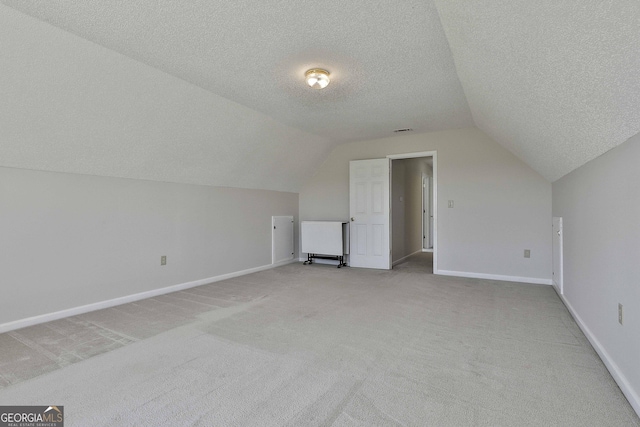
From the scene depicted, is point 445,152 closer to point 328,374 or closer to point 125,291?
point 328,374

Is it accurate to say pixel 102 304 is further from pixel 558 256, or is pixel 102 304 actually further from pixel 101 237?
pixel 558 256

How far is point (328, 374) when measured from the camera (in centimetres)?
182

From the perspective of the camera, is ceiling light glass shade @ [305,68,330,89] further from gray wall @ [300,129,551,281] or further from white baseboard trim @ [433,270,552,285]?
white baseboard trim @ [433,270,552,285]

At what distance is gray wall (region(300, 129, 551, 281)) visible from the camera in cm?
415

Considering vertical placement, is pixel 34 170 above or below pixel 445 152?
below

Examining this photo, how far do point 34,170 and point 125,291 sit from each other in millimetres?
1401

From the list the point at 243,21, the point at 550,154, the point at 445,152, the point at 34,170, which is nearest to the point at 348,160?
the point at 445,152

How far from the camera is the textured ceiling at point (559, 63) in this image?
43.4 inches

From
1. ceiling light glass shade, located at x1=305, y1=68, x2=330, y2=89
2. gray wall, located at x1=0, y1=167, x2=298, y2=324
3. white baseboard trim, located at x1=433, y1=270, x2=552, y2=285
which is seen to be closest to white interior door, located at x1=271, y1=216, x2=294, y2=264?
gray wall, located at x1=0, y1=167, x2=298, y2=324

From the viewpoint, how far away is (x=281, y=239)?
5.57 metres

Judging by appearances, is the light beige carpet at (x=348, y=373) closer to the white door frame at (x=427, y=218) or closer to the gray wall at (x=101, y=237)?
the gray wall at (x=101, y=237)

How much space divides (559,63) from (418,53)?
1.15 meters

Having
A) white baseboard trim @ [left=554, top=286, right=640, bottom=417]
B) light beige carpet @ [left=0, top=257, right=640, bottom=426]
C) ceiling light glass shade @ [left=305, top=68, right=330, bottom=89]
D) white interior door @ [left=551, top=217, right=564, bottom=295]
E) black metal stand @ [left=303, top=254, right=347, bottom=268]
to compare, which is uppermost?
ceiling light glass shade @ [left=305, top=68, right=330, bottom=89]

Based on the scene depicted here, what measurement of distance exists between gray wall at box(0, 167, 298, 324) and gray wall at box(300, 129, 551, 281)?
3.07 metres
